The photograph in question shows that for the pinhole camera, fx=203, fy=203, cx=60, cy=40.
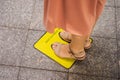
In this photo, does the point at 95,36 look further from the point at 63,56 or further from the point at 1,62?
the point at 1,62

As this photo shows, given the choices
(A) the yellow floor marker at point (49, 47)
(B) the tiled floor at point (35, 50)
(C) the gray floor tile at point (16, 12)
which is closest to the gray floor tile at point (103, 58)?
(B) the tiled floor at point (35, 50)

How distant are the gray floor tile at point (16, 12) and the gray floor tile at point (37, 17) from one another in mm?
36

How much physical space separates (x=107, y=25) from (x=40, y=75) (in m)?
0.66

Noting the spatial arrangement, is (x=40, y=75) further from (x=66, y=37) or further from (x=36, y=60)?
(x=66, y=37)

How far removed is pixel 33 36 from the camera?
4.98 ft

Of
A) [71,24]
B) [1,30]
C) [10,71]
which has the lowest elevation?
[10,71]

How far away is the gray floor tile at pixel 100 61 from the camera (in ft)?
4.50

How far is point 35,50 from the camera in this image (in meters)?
1.45

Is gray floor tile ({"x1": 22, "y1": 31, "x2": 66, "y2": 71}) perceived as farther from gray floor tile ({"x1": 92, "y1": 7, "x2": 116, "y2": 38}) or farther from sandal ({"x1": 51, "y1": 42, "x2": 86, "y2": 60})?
gray floor tile ({"x1": 92, "y1": 7, "x2": 116, "y2": 38})

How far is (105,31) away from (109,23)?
9 cm

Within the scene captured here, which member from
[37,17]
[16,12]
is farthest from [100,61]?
[16,12]

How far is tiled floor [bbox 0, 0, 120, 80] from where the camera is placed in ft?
4.44

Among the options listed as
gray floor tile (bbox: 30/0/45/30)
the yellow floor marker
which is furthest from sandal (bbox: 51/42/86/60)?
gray floor tile (bbox: 30/0/45/30)

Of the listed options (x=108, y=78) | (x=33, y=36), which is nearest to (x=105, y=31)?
(x=108, y=78)
